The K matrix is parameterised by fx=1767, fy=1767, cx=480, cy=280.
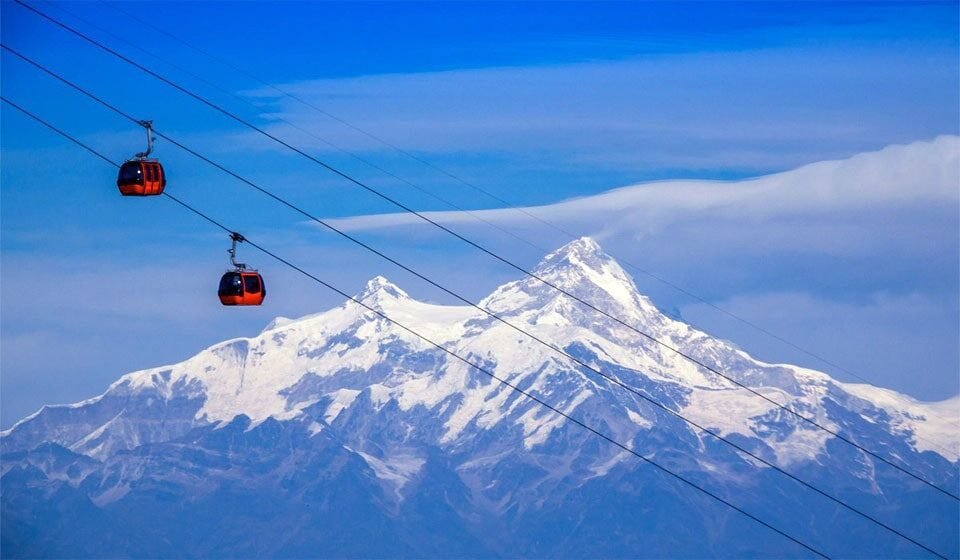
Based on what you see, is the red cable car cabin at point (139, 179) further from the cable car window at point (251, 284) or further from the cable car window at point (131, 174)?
the cable car window at point (251, 284)

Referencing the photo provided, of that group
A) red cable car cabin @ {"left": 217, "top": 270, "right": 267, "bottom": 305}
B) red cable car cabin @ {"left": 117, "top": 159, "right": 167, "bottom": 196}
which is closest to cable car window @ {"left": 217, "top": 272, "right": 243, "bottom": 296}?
red cable car cabin @ {"left": 217, "top": 270, "right": 267, "bottom": 305}

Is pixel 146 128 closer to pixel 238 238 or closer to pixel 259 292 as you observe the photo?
pixel 238 238

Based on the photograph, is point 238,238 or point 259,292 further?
point 259,292

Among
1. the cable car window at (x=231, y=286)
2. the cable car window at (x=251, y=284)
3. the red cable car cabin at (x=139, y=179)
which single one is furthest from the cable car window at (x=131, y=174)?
the cable car window at (x=251, y=284)

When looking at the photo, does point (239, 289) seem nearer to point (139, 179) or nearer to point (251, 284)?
point (251, 284)

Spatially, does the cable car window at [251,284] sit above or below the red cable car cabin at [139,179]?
below

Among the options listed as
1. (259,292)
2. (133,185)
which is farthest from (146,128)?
(259,292)

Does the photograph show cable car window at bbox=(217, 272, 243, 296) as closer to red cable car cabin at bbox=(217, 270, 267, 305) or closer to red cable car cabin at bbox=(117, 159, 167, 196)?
red cable car cabin at bbox=(217, 270, 267, 305)

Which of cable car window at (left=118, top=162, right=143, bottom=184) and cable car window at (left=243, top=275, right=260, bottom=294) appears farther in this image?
cable car window at (left=243, top=275, right=260, bottom=294)
